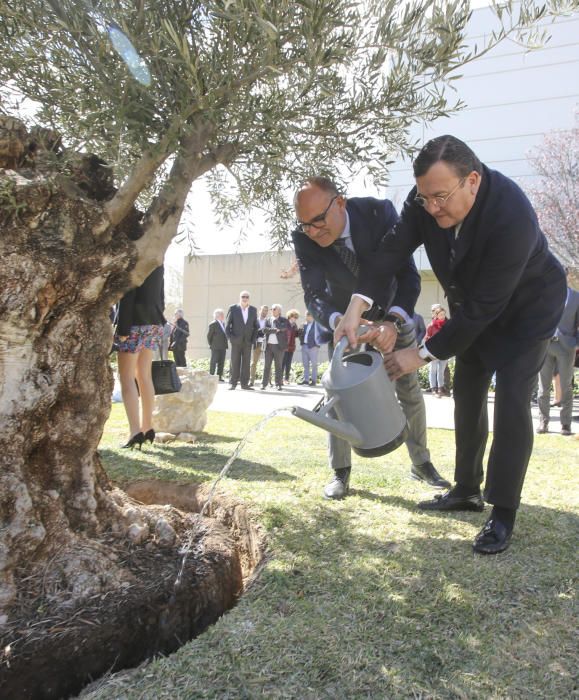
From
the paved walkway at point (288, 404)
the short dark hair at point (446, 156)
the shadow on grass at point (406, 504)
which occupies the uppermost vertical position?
the short dark hair at point (446, 156)

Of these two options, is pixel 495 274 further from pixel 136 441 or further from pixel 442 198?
pixel 136 441

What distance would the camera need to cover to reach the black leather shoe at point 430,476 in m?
4.21

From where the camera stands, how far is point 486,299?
2.85m

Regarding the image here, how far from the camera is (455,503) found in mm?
3557

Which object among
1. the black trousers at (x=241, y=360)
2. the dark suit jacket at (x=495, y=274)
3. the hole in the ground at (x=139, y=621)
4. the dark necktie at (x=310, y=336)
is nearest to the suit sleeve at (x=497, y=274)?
the dark suit jacket at (x=495, y=274)

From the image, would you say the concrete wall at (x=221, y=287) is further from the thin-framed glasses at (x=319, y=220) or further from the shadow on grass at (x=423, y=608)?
the shadow on grass at (x=423, y=608)

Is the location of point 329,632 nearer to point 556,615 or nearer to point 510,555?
point 556,615

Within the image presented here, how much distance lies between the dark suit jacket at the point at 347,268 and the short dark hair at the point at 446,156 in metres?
1.04

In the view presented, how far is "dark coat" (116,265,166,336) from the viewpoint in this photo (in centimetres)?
497

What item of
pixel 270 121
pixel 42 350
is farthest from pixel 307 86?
pixel 42 350

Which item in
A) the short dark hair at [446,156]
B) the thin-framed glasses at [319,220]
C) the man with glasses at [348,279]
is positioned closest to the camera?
the short dark hair at [446,156]

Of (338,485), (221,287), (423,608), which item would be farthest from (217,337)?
(423,608)

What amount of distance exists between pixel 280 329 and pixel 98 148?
45.8ft

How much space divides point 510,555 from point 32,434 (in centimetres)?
231
